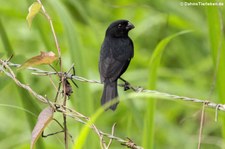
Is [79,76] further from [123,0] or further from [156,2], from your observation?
[123,0]

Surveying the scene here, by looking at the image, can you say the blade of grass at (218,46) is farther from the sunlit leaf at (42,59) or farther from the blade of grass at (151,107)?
the sunlit leaf at (42,59)

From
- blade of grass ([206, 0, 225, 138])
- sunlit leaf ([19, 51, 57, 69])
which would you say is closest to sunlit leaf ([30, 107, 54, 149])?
sunlit leaf ([19, 51, 57, 69])

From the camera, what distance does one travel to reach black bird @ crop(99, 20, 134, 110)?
9.35ft

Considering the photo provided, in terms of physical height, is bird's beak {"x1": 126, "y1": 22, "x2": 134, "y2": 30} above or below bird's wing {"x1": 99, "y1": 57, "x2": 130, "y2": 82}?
above

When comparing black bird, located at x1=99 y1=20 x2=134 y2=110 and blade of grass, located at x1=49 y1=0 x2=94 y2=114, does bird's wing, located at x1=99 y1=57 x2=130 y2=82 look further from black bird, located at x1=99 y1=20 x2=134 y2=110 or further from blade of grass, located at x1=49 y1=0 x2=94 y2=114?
blade of grass, located at x1=49 y1=0 x2=94 y2=114

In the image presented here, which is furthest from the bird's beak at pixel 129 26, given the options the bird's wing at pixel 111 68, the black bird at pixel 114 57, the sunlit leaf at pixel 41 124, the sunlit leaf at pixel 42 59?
the sunlit leaf at pixel 41 124

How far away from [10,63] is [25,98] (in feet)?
0.74

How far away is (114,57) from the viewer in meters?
2.95

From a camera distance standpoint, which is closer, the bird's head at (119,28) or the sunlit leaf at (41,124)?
the sunlit leaf at (41,124)

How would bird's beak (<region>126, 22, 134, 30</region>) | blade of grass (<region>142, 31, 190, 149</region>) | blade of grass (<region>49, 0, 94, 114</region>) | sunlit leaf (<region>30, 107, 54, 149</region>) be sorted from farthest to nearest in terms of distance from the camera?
bird's beak (<region>126, 22, 134, 30</region>) → blade of grass (<region>49, 0, 94, 114</region>) → blade of grass (<region>142, 31, 190, 149</region>) → sunlit leaf (<region>30, 107, 54, 149</region>)

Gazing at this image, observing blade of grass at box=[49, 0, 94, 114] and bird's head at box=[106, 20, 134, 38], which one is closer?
blade of grass at box=[49, 0, 94, 114]

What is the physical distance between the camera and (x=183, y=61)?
199 inches

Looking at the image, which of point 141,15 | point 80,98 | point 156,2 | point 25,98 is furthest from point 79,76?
point 141,15

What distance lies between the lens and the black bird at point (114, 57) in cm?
285
